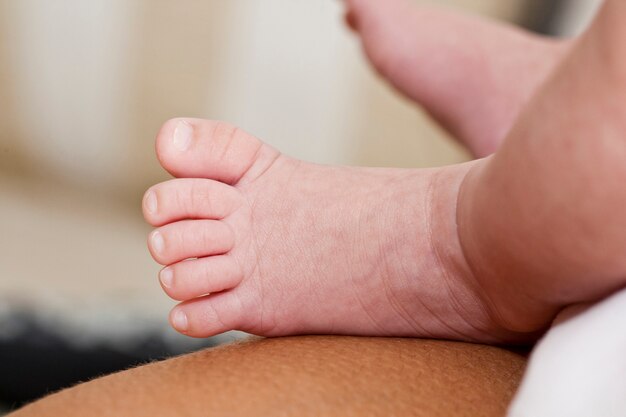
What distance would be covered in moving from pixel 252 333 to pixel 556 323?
220 mm

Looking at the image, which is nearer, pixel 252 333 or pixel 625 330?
pixel 625 330

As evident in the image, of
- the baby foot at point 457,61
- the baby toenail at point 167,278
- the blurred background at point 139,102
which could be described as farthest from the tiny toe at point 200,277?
the blurred background at point 139,102

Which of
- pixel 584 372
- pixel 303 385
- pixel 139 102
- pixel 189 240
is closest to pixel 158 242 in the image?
pixel 189 240

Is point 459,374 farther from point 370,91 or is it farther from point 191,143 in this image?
point 370,91

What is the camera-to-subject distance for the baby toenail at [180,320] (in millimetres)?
586

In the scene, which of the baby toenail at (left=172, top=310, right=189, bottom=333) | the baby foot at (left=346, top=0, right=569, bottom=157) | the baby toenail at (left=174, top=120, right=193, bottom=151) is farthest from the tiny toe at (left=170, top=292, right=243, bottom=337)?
the baby foot at (left=346, top=0, right=569, bottom=157)

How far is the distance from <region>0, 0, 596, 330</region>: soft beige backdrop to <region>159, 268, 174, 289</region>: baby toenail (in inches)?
36.4

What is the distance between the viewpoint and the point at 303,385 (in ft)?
1.42

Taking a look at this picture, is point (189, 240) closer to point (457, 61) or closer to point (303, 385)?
point (303, 385)

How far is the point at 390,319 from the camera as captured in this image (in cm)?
56

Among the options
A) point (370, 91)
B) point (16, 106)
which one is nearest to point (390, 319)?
point (370, 91)

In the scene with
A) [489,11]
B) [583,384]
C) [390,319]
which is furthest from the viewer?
[489,11]

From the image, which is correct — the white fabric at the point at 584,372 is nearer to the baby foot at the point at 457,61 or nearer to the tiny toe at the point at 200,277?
the tiny toe at the point at 200,277

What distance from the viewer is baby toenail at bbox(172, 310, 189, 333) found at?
23.1 inches
